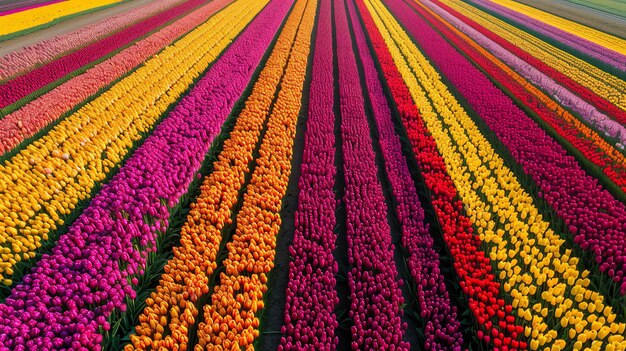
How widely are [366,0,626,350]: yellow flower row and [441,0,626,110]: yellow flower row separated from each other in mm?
8035

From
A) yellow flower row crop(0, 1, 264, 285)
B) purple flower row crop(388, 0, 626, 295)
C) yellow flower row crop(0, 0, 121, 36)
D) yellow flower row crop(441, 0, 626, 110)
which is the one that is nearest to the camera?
yellow flower row crop(0, 1, 264, 285)

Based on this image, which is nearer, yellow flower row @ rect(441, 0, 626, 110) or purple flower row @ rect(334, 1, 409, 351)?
purple flower row @ rect(334, 1, 409, 351)

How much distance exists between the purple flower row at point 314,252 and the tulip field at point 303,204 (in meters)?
0.04

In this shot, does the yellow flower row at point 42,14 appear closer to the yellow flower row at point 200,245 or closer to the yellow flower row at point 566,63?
the yellow flower row at point 200,245

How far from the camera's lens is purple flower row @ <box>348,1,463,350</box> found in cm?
507

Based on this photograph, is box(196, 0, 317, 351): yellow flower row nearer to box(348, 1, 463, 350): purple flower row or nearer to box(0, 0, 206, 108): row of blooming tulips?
box(348, 1, 463, 350): purple flower row

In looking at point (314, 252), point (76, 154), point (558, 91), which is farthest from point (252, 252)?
point (558, 91)

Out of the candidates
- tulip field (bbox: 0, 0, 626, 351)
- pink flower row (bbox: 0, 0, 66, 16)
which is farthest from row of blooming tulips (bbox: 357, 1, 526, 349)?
Answer: pink flower row (bbox: 0, 0, 66, 16)

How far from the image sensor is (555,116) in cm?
1178

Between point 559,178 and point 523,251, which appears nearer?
point 523,251

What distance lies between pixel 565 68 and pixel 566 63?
4.42 feet

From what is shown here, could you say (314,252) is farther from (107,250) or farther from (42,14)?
(42,14)

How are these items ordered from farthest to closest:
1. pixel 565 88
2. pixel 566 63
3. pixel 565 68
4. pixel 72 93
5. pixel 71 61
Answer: pixel 566 63
pixel 565 68
pixel 565 88
pixel 71 61
pixel 72 93

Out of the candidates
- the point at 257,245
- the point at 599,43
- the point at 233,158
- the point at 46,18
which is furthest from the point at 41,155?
the point at 599,43
